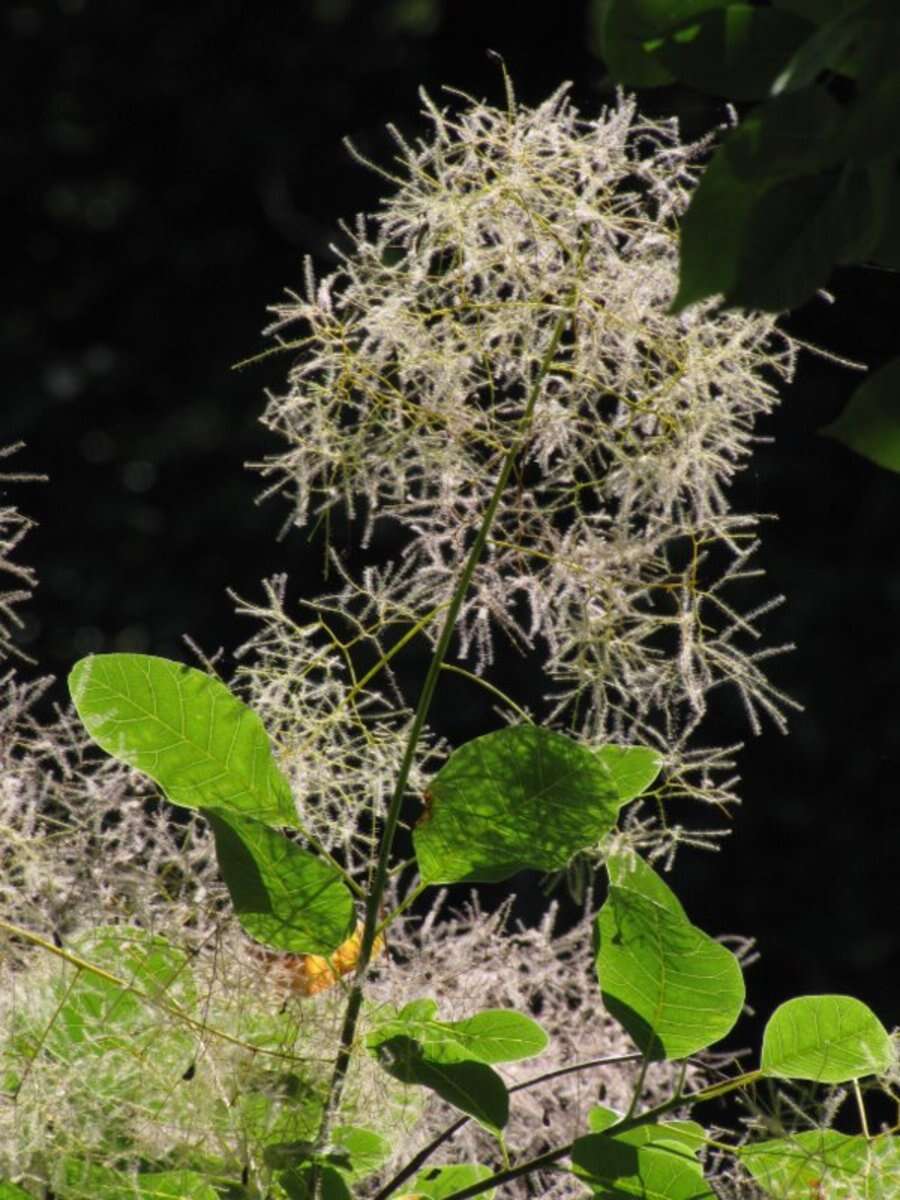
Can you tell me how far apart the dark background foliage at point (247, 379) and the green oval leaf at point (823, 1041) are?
1497 mm

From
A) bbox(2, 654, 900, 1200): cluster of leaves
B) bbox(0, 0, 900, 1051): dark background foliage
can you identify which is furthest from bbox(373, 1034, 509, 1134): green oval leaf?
bbox(0, 0, 900, 1051): dark background foliage

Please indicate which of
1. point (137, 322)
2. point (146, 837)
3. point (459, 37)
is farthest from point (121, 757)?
point (137, 322)

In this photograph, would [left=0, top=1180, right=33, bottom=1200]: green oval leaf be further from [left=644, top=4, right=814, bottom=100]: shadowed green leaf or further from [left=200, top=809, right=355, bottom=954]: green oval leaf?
[left=644, top=4, right=814, bottom=100]: shadowed green leaf

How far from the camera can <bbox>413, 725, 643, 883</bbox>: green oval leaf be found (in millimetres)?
430

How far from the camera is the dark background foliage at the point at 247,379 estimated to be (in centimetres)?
292

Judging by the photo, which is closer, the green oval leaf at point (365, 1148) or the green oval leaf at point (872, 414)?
the green oval leaf at point (872, 414)

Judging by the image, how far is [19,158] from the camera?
14.3 feet

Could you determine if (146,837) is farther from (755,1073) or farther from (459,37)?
(459,37)

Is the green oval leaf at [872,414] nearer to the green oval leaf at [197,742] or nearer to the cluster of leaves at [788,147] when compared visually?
the cluster of leaves at [788,147]

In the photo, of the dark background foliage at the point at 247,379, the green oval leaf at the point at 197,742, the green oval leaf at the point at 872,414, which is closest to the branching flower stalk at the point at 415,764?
the green oval leaf at the point at 197,742

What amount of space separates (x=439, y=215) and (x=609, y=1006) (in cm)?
20

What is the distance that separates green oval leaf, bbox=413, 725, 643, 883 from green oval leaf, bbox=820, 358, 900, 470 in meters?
0.14

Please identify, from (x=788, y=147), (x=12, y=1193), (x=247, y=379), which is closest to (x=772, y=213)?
(x=788, y=147)

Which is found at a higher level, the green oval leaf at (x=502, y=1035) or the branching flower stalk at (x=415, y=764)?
the branching flower stalk at (x=415, y=764)
